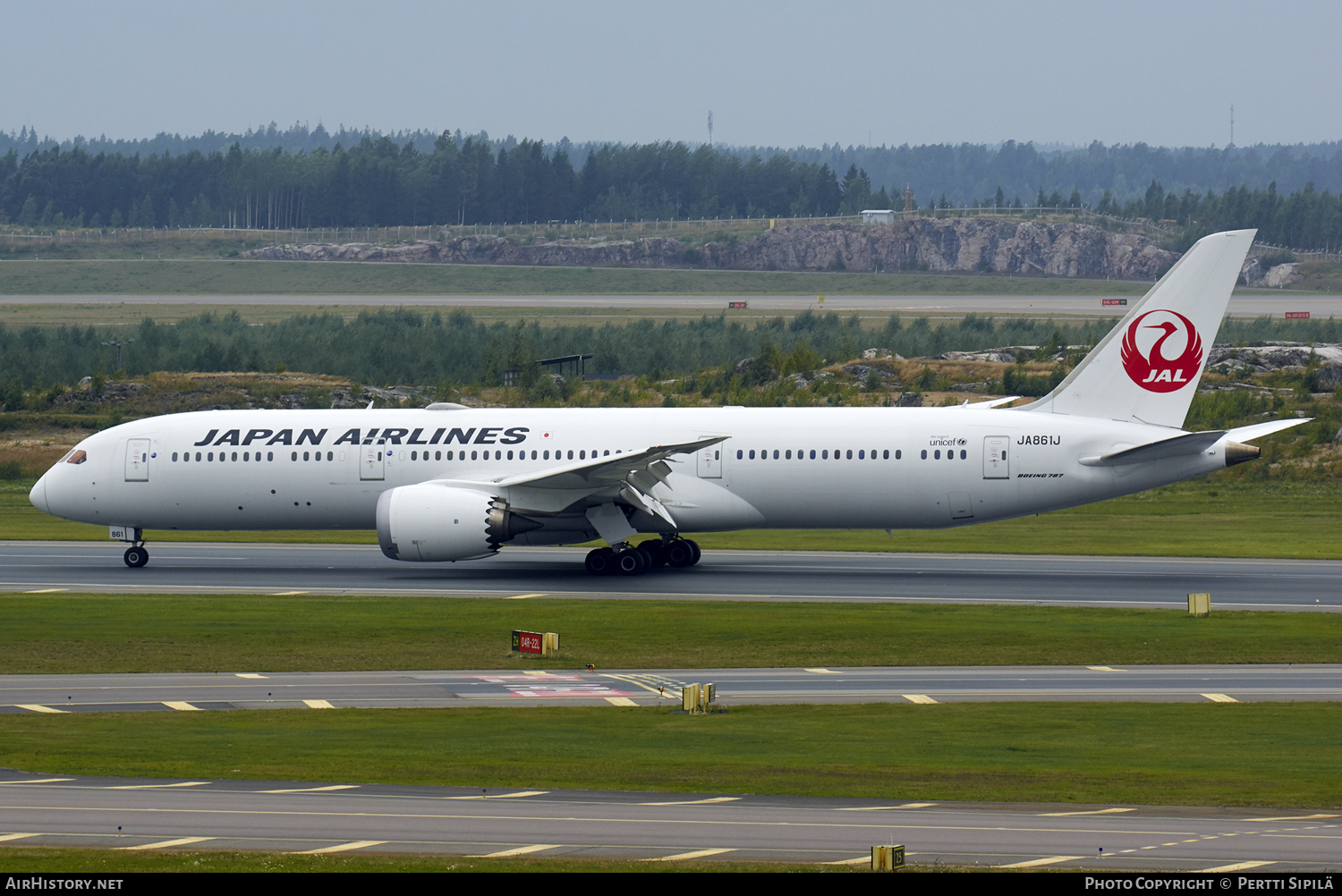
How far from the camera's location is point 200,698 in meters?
27.6

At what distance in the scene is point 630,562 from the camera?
43938mm

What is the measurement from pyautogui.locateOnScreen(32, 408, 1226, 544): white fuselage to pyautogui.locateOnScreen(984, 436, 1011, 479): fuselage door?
0.11 feet

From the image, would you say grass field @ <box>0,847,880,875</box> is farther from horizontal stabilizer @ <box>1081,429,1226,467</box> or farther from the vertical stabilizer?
the vertical stabilizer

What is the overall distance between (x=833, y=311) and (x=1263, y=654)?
10582 centimetres

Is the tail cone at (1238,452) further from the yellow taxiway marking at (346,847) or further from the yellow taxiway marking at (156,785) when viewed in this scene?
the yellow taxiway marking at (346,847)

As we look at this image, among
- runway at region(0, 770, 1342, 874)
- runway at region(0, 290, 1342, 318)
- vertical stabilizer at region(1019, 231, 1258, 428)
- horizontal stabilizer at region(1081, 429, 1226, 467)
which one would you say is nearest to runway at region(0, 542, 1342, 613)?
horizontal stabilizer at region(1081, 429, 1226, 467)

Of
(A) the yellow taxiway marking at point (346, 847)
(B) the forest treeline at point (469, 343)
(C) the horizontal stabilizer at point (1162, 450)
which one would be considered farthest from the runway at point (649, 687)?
(B) the forest treeline at point (469, 343)

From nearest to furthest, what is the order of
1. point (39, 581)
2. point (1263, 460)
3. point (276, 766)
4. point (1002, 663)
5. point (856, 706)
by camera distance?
point (276, 766)
point (856, 706)
point (1002, 663)
point (39, 581)
point (1263, 460)

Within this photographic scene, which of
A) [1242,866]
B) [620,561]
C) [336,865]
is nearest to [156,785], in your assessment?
[336,865]

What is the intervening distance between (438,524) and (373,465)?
14.0 ft

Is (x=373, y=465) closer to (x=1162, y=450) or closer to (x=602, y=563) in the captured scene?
(x=602, y=563)

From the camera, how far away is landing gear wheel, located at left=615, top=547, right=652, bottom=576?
43906 millimetres
